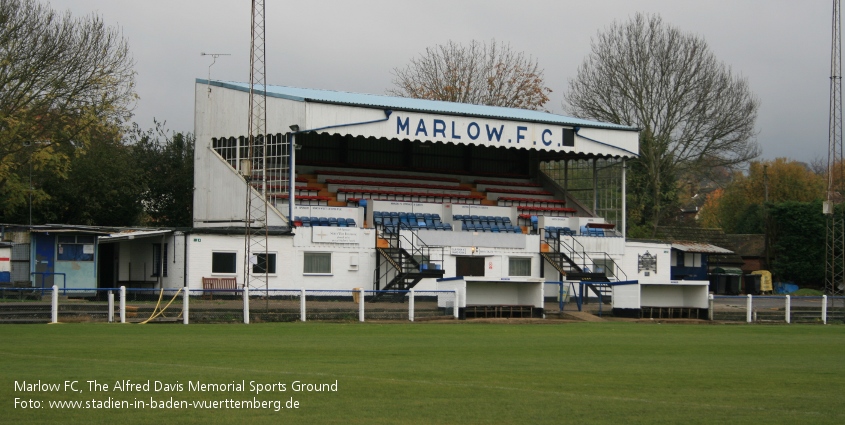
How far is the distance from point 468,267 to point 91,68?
18.4m

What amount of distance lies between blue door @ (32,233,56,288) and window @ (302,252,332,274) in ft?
32.1

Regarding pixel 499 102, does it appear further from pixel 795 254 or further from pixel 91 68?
pixel 91 68

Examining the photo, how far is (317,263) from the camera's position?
41094mm

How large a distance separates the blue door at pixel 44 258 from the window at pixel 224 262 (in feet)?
19.2

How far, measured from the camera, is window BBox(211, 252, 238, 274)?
3838 cm

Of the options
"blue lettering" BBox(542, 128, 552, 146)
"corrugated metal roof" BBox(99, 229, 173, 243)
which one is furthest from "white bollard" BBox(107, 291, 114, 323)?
"blue lettering" BBox(542, 128, 552, 146)

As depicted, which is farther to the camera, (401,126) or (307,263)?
(401,126)

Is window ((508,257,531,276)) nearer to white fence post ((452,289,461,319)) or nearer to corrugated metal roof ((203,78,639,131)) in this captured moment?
corrugated metal roof ((203,78,639,131))

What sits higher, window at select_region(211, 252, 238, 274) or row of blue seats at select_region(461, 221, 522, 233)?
row of blue seats at select_region(461, 221, 522, 233)

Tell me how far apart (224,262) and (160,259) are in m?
2.49

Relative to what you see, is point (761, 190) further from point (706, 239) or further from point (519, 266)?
point (519, 266)

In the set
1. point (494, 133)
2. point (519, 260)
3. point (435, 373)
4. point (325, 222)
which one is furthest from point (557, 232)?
point (435, 373)

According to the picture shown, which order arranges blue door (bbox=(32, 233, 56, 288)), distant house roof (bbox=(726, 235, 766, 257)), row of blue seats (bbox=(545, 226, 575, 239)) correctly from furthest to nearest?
distant house roof (bbox=(726, 235, 766, 257)), row of blue seats (bbox=(545, 226, 575, 239)), blue door (bbox=(32, 233, 56, 288))

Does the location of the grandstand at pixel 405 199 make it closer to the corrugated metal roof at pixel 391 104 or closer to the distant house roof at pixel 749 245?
the corrugated metal roof at pixel 391 104
